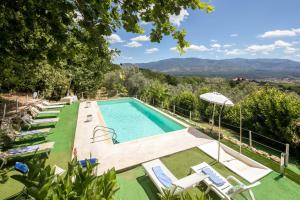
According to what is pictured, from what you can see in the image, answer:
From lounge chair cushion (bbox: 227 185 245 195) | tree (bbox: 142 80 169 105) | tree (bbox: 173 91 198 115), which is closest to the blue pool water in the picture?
tree (bbox: 142 80 169 105)

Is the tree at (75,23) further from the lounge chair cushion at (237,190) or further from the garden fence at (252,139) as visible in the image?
the garden fence at (252,139)

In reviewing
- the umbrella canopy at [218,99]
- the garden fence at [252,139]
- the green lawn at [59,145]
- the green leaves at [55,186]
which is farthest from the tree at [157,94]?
the green leaves at [55,186]

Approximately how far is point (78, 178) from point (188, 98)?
47.0 feet

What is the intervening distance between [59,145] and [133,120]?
7242 mm

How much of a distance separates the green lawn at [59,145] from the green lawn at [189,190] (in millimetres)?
2425

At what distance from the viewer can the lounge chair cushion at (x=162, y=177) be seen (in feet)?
17.4

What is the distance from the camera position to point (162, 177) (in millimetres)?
5582

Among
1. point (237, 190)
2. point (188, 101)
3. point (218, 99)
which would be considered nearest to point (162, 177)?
point (237, 190)

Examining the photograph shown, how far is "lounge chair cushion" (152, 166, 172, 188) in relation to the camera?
17.4 feet

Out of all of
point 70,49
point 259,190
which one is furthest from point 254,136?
point 70,49

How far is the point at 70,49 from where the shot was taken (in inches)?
157

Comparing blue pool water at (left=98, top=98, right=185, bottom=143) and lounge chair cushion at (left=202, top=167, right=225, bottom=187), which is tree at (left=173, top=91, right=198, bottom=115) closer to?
blue pool water at (left=98, top=98, right=185, bottom=143)

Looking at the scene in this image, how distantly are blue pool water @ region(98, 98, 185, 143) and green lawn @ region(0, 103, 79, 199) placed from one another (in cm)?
259

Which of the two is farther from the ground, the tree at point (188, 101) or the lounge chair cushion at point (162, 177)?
the tree at point (188, 101)
